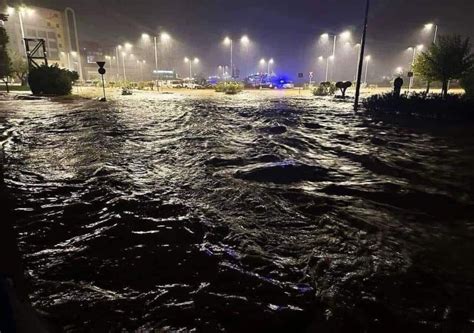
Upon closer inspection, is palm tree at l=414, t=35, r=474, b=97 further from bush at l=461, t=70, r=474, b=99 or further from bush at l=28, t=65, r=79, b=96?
bush at l=28, t=65, r=79, b=96

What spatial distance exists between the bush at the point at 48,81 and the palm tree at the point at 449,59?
3176 cm

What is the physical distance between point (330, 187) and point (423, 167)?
347 centimetres

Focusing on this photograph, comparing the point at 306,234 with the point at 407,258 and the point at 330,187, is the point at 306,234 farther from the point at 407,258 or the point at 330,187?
the point at 330,187

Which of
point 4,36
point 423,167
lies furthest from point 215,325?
point 4,36

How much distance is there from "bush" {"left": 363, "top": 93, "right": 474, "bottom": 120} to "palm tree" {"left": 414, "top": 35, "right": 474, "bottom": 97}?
70.3 inches

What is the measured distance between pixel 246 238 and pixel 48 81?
110 feet

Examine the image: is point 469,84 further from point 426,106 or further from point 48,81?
point 48,81

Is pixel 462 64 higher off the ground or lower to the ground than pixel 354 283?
higher

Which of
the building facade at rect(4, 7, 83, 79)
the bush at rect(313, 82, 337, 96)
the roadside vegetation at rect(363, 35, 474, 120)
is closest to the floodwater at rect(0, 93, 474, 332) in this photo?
the roadside vegetation at rect(363, 35, 474, 120)

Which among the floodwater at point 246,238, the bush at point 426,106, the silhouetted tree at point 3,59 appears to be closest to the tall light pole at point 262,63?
the silhouetted tree at point 3,59

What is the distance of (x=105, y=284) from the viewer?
11.9 feet

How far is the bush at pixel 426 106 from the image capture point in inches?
682

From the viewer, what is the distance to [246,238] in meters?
A: 4.69

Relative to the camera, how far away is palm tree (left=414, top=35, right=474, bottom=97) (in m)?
20.8
